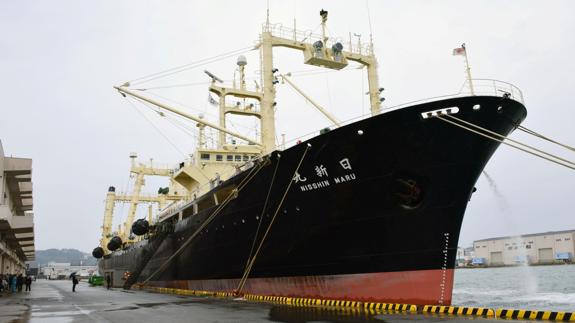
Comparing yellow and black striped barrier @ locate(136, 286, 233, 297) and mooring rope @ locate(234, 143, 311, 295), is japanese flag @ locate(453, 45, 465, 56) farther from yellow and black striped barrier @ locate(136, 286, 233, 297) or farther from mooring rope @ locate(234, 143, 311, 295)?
yellow and black striped barrier @ locate(136, 286, 233, 297)

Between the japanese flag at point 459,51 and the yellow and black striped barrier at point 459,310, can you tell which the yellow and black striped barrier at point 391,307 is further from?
the japanese flag at point 459,51

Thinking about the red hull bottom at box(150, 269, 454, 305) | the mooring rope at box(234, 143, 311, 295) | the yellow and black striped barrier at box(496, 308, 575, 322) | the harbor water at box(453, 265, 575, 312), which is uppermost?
the mooring rope at box(234, 143, 311, 295)

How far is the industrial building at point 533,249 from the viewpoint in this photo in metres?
82.0

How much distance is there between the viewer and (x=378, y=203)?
1276 cm

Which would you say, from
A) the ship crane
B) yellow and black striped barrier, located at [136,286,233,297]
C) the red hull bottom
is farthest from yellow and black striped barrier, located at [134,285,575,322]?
the ship crane

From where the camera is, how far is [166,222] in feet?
83.7

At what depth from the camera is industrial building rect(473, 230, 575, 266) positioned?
269 ft

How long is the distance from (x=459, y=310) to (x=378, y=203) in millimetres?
3305

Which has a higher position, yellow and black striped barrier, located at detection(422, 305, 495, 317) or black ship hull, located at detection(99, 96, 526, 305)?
black ship hull, located at detection(99, 96, 526, 305)

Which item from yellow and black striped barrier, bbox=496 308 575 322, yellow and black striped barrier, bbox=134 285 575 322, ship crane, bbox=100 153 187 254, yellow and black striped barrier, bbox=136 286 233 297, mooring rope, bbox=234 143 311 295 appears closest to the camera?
yellow and black striped barrier, bbox=496 308 575 322

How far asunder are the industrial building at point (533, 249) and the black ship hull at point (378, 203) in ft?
240

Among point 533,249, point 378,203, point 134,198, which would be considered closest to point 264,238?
point 378,203

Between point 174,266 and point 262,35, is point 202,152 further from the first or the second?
point 262,35

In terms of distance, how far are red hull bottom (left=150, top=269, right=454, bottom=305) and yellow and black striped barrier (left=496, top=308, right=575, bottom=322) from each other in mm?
1505
